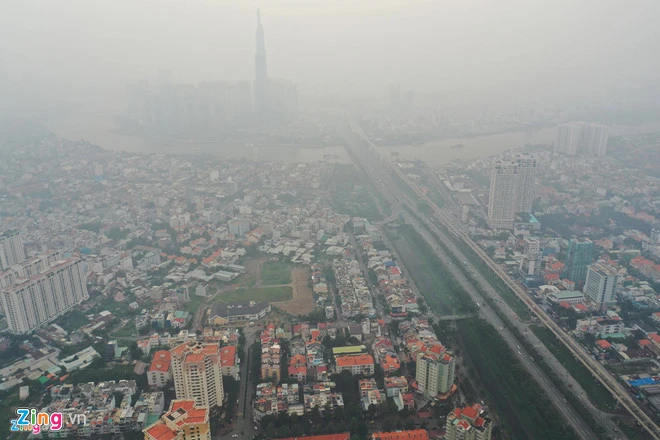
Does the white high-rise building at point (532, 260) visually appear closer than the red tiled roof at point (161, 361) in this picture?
No

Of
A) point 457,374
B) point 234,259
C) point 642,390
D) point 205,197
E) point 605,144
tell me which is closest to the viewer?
point 642,390

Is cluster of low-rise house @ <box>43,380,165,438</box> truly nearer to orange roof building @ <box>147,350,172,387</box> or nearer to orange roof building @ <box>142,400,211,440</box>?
orange roof building @ <box>147,350,172,387</box>

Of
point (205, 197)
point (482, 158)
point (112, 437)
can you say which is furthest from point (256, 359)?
point (482, 158)

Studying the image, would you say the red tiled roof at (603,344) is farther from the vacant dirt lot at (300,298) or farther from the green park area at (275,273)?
the green park area at (275,273)

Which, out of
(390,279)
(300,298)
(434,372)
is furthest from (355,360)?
(390,279)

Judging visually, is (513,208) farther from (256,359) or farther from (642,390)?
(256,359)

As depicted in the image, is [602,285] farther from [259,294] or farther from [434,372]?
[259,294]

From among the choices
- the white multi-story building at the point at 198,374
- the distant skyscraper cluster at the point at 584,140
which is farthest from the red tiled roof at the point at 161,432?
the distant skyscraper cluster at the point at 584,140
